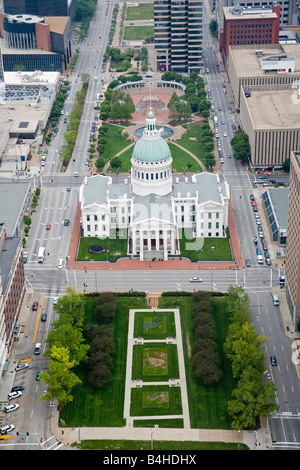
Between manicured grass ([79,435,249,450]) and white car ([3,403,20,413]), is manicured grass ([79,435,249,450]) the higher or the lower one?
the lower one

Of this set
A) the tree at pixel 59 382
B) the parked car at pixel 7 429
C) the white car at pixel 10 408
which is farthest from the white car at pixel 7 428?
the tree at pixel 59 382

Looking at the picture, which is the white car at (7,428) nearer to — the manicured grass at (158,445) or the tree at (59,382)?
the tree at (59,382)

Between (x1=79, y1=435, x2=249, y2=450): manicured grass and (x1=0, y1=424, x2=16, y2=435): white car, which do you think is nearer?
(x1=79, y1=435, x2=249, y2=450): manicured grass

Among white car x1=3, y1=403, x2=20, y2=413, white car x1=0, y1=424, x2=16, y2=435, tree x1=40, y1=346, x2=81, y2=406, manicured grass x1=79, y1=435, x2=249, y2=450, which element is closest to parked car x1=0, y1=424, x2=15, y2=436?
white car x1=0, y1=424, x2=16, y2=435

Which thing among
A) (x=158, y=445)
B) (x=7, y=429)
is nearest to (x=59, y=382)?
(x=7, y=429)

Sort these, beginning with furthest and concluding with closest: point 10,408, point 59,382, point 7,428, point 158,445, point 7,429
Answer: point 10,408
point 59,382
point 7,428
point 7,429
point 158,445

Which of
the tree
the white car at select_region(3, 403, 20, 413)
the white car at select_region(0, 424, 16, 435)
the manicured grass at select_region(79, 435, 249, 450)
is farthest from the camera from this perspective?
the white car at select_region(3, 403, 20, 413)

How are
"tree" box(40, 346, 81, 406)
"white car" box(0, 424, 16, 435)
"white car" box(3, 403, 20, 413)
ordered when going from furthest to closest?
"white car" box(3, 403, 20, 413)
"tree" box(40, 346, 81, 406)
"white car" box(0, 424, 16, 435)

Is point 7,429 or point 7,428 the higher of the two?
point 7,428

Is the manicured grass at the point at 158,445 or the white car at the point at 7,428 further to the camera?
the white car at the point at 7,428

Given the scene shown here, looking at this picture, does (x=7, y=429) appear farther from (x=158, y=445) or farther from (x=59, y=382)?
(x=158, y=445)

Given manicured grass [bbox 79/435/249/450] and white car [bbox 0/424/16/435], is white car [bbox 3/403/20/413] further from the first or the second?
manicured grass [bbox 79/435/249/450]
